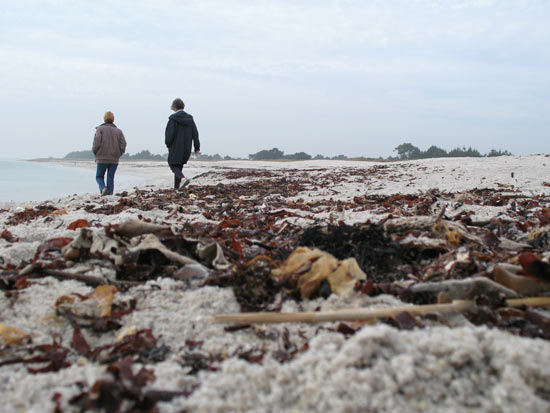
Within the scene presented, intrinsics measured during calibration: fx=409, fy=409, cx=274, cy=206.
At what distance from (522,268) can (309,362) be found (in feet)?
3.32

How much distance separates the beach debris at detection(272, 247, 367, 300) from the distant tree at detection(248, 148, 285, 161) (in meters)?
42.1

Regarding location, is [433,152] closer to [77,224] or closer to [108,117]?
[108,117]

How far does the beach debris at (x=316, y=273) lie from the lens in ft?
5.18

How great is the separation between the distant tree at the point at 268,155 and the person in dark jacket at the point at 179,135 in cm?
3568

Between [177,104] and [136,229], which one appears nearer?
[136,229]

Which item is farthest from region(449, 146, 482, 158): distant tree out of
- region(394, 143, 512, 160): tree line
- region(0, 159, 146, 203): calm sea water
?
region(0, 159, 146, 203): calm sea water

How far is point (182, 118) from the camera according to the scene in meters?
7.86

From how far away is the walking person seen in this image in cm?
748

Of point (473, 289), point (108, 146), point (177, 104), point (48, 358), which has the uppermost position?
point (177, 104)

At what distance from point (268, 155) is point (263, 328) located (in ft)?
142

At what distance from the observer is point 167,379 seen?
3.56 ft

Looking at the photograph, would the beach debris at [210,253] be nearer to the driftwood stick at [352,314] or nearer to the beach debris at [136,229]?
the beach debris at [136,229]

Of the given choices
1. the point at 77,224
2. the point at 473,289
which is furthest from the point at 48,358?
the point at 77,224

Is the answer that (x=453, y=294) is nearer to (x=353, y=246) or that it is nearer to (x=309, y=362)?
(x=353, y=246)
